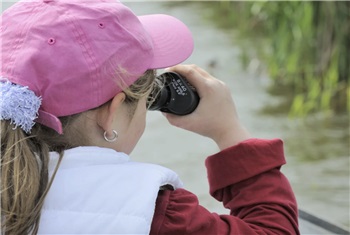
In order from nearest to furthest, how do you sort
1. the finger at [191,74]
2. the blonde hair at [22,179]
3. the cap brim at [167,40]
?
the blonde hair at [22,179]
the cap brim at [167,40]
the finger at [191,74]

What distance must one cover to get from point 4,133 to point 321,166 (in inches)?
73.8

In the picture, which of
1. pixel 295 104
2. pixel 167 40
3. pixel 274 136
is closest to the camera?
pixel 167 40

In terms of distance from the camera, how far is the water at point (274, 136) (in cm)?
232

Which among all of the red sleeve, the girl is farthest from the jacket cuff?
the girl

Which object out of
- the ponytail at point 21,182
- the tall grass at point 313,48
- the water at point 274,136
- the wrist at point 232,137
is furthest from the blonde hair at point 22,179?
the tall grass at point 313,48

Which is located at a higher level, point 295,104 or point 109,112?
point 109,112

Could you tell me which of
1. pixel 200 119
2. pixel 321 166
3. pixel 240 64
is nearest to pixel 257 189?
pixel 200 119

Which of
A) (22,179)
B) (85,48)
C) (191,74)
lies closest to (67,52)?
(85,48)

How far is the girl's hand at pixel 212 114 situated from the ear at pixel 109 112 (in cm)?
19

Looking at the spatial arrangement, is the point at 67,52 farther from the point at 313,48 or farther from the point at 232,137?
the point at 313,48

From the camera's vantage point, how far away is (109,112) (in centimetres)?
86

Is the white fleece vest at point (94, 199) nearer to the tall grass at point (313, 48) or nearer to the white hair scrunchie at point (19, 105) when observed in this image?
the white hair scrunchie at point (19, 105)

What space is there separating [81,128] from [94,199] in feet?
0.28

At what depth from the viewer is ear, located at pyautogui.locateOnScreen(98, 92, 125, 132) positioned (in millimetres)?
855
